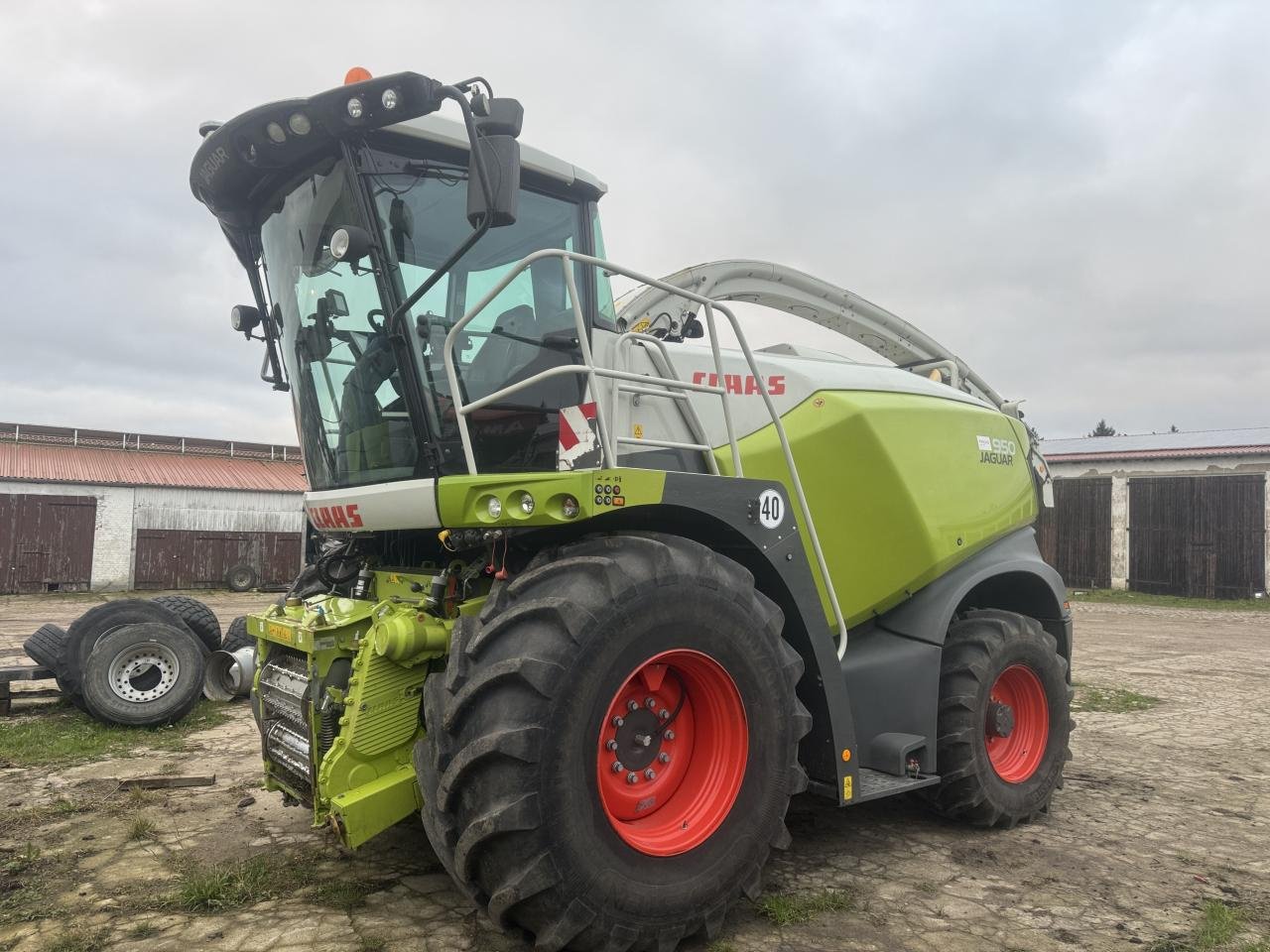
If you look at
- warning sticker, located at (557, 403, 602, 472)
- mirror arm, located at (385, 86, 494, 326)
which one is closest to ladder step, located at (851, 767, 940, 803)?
warning sticker, located at (557, 403, 602, 472)

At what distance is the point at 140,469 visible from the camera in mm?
27203

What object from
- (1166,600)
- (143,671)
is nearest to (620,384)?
(143,671)

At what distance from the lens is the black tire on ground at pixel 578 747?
2.81m

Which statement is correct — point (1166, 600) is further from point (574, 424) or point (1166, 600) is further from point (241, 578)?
point (241, 578)

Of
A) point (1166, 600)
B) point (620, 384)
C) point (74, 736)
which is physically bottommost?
point (1166, 600)

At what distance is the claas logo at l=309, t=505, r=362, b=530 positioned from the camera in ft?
13.2

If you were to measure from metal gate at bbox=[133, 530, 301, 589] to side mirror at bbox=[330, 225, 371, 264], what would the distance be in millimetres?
24105

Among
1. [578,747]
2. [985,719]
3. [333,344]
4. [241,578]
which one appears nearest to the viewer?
[578,747]

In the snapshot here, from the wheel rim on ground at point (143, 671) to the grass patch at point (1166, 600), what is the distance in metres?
19.2

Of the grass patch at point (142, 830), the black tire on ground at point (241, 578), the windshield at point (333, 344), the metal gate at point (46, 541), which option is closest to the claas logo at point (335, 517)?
the windshield at point (333, 344)

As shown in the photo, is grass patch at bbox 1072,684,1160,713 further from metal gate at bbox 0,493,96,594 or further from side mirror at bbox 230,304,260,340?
metal gate at bbox 0,493,96,594

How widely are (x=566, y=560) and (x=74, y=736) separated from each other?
5.43 metres

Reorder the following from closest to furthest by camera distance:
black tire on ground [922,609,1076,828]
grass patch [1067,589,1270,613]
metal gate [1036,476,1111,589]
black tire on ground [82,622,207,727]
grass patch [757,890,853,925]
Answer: grass patch [757,890,853,925], black tire on ground [922,609,1076,828], black tire on ground [82,622,207,727], grass patch [1067,589,1270,613], metal gate [1036,476,1111,589]

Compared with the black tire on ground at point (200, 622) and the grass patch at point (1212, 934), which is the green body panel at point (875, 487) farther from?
the black tire on ground at point (200, 622)
